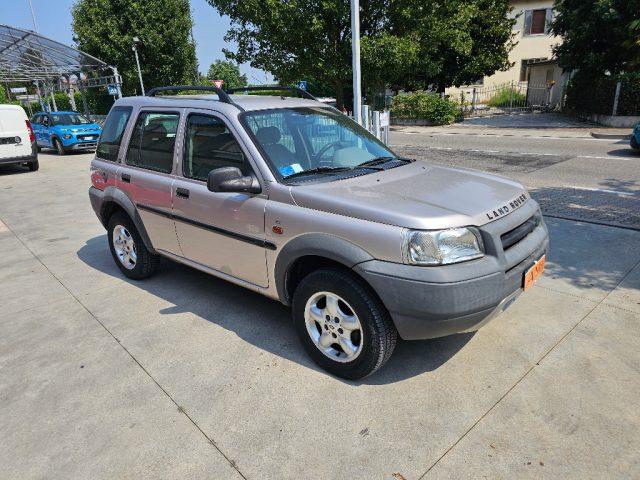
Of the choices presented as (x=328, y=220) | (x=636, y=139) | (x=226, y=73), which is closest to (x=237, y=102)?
(x=328, y=220)

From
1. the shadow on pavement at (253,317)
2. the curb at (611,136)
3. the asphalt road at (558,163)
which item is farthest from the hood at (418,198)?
the curb at (611,136)

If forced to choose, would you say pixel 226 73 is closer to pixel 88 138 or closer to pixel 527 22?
pixel 527 22

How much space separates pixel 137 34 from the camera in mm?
28922

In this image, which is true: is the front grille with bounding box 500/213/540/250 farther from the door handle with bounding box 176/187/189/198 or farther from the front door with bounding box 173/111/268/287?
the door handle with bounding box 176/187/189/198

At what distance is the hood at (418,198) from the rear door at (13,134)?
13.0m

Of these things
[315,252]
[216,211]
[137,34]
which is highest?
[137,34]

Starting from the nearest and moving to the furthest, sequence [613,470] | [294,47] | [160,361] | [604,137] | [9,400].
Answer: [613,470]
[9,400]
[160,361]
[604,137]
[294,47]

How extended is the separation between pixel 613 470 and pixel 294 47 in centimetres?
1628

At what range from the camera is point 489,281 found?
2625mm

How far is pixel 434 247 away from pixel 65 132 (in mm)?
18096

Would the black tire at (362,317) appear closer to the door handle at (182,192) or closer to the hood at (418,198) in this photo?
the hood at (418,198)

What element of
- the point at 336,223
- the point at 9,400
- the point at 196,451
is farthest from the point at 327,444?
the point at 9,400

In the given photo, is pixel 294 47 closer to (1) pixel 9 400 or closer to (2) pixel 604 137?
(2) pixel 604 137

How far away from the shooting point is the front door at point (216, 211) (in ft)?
10.9
